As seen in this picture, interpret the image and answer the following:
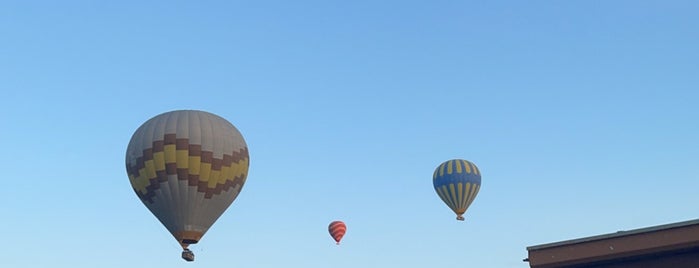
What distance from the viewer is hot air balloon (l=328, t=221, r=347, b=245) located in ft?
223

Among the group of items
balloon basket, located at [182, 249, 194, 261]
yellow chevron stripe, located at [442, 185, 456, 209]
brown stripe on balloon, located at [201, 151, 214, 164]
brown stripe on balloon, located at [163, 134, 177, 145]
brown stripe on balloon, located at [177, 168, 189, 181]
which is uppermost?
yellow chevron stripe, located at [442, 185, 456, 209]

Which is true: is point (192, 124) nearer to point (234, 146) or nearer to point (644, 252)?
point (234, 146)

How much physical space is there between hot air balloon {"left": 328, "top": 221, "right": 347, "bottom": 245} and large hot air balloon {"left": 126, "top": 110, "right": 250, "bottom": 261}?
28.6 m

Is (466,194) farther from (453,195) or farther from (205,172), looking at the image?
(205,172)

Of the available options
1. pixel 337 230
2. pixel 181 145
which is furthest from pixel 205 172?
pixel 337 230

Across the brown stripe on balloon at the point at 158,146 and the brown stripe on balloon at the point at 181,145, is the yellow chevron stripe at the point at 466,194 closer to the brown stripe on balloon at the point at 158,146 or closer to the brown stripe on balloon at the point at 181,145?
the brown stripe on balloon at the point at 181,145

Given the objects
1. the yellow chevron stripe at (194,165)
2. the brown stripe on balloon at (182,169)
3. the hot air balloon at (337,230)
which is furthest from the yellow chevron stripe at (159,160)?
the hot air balloon at (337,230)

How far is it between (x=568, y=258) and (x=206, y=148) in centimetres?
2277

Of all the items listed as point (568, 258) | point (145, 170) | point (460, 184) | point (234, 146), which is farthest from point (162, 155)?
point (460, 184)

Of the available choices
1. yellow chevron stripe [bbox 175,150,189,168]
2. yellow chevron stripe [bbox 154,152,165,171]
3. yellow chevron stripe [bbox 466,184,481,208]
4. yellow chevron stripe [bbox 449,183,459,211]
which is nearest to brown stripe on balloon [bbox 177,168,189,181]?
yellow chevron stripe [bbox 175,150,189,168]

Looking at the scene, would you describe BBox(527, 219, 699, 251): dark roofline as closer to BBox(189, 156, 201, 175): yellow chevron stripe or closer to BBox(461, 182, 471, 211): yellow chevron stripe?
BBox(189, 156, 201, 175): yellow chevron stripe

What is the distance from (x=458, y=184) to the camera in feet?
204

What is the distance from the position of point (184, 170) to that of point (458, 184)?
96.0 feet

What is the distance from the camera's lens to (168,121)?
39.6 m
